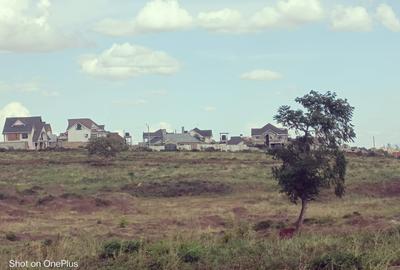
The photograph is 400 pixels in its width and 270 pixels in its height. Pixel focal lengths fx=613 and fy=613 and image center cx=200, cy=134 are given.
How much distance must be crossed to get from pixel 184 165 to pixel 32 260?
1935 inches

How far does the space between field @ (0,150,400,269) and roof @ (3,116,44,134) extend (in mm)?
27703

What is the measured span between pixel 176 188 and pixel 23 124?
2475 inches

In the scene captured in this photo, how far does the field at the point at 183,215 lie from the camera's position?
10352 mm

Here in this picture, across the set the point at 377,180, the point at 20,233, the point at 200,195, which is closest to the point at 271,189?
the point at 200,195

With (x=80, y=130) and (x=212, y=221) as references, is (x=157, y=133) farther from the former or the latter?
(x=212, y=221)

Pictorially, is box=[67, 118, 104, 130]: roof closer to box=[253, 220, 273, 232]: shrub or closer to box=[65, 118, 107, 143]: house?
box=[65, 118, 107, 143]: house

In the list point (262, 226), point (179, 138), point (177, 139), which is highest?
point (179, 138)

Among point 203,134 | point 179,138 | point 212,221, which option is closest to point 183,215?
point 212,221

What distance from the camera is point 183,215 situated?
3030 cm

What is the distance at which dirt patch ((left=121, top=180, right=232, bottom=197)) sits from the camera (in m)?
43.0

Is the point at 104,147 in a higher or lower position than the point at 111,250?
higher

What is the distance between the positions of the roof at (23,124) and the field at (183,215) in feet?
90.9

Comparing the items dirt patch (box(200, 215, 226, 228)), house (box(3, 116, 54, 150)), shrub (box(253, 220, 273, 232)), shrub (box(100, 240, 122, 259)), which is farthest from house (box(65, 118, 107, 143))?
shrub (box(100, 240, 122, 259))

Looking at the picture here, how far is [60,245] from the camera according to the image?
11938 mm
